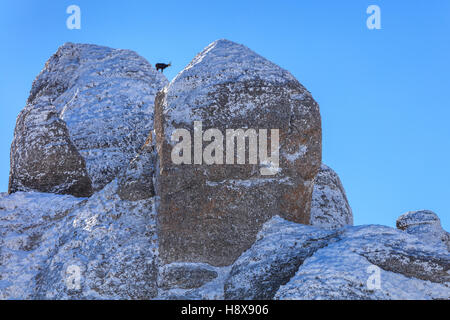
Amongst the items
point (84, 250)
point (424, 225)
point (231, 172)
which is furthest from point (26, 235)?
point (424, 225)

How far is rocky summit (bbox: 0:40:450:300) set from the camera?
363 centimetres

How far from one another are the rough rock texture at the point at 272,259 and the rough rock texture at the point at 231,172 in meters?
0.15

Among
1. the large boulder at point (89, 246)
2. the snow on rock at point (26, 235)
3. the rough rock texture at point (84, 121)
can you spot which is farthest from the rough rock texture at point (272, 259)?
the rough rock texture at point (84, 121)

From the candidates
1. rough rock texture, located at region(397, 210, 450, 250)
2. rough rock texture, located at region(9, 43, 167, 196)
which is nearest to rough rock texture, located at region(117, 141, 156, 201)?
rough rock texture, located at region(9, 43, 167, 196)

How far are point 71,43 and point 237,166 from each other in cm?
463

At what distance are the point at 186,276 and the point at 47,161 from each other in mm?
2650

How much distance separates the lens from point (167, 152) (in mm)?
4551

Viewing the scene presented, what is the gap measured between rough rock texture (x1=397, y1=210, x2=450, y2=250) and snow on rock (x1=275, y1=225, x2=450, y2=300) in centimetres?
522

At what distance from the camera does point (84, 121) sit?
6.80 metres

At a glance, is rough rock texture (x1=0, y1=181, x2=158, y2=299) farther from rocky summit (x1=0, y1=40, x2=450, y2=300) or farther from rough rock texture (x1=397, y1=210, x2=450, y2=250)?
rough rock texture (x1=397, y1=210, x2=450, y2=250)

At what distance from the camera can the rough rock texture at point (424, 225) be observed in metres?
8.74

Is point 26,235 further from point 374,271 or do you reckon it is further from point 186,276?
point 374,271

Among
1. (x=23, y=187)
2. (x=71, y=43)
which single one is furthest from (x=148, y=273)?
(x=71, y=43)

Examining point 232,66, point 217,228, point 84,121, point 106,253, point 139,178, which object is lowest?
point 106,253
